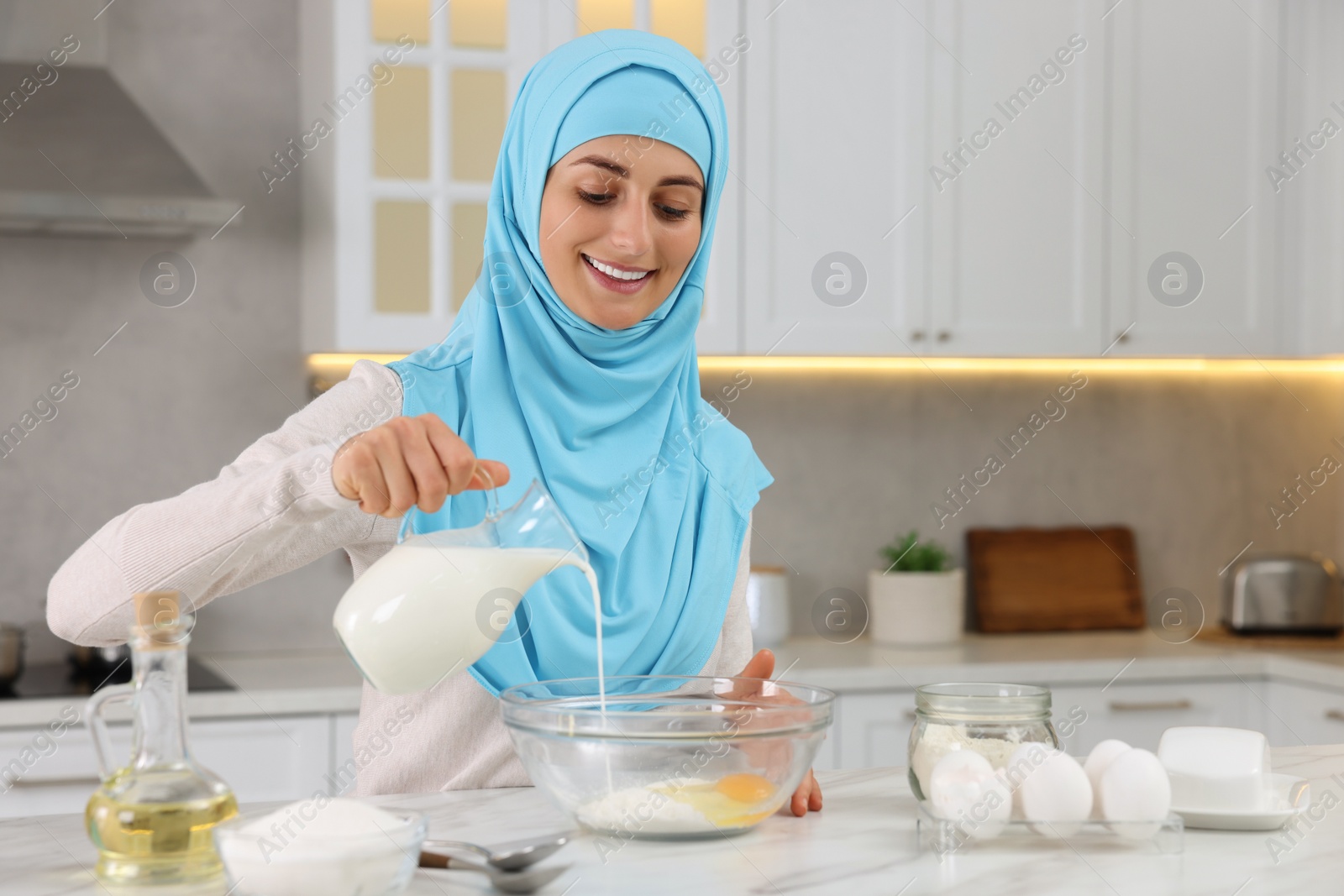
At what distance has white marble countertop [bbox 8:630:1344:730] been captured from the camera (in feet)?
7.25

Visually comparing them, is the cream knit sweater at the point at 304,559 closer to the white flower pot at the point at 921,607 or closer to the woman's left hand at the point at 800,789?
the woman's left hand at the point at 800,789

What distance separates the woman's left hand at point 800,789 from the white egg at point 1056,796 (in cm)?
16

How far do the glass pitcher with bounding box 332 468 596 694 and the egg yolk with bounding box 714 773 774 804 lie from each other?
0.20 meters

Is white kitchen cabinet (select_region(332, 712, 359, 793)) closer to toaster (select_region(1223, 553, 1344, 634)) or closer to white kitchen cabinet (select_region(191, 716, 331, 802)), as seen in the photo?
white kitchen cabinet (select_region(191, 716, 331, 802))

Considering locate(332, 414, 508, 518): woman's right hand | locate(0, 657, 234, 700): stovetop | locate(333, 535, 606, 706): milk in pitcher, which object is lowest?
locate(0, 657, 234, 700): stovetop

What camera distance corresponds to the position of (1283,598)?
2887 mm

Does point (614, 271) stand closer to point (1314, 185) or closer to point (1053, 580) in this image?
point (1053, 580)

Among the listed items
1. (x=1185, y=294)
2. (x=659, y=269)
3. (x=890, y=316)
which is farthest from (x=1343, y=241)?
(x=659, y=269)

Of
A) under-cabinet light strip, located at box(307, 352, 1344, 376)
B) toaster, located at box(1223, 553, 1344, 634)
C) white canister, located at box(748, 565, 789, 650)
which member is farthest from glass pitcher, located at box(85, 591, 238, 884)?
toaster, located at box(1223, 553, 1344, 634)

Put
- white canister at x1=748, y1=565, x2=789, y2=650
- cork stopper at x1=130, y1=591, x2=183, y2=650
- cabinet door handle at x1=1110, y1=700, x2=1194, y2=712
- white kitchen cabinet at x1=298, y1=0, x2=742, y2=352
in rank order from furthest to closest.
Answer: white canister at x1=748, y1=565, x2=789, y2=650 → cabinet door handle at x1=1110, y1=700, x2=1194, y2=712 → white kitchen cabinet at x1=298, y1=0, x2=742, y2=352 → cork stopper at x1=130, y1=591, x2=183, y2=650

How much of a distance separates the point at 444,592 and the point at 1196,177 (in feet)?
8.05

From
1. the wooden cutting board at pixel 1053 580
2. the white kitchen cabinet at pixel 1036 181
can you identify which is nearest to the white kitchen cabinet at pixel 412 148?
the white kitchen cabinet at pixel 1036 181

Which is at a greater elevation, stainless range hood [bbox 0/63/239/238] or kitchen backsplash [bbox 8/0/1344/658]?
stainless range hood [bbox 0/63/239/238]

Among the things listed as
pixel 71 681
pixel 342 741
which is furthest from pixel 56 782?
pixel 342 741
